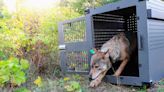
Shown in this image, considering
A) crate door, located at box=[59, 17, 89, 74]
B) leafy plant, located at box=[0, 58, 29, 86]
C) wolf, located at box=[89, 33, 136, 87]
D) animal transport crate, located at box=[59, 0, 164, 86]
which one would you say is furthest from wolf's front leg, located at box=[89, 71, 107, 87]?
leafy plant, located at box=[0, 58, 29, 86]

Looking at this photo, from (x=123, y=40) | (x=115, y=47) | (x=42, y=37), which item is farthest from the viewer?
(x=42, y=37)

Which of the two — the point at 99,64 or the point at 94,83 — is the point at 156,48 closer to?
the point at 99,64

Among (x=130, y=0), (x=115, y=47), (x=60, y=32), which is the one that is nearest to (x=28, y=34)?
(x=60, y=32)

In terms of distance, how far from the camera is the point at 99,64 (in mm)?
3701

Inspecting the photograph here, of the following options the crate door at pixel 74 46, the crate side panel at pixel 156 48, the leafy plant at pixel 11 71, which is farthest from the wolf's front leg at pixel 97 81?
the leafy plant at pixel 11 71

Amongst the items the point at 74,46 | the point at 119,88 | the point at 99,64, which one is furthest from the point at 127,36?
the point at 119,88

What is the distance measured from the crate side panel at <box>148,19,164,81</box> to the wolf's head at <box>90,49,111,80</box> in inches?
27.2

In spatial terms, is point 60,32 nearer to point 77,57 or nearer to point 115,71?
point 77,57

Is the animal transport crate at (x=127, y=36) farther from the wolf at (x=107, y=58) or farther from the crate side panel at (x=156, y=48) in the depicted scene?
the wolf at (x=107, y=58)

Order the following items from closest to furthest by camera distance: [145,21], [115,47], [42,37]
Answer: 1. [145,21]
2. [115,47]
3. [42,37]

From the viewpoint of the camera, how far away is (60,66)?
4797 mm

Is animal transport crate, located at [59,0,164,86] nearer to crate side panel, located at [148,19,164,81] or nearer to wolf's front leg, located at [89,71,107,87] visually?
crate side panel, located at [148,19,164,81]

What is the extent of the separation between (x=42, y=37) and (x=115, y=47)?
4.61ft

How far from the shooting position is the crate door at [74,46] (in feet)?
13.6
